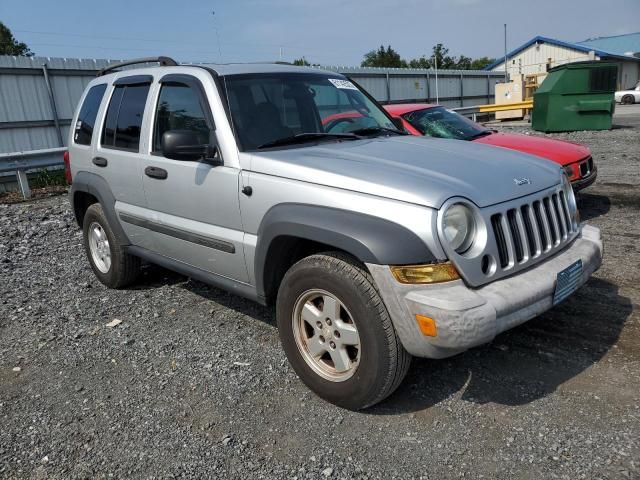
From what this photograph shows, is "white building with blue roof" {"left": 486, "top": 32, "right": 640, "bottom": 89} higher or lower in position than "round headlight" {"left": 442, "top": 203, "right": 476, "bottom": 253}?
higher

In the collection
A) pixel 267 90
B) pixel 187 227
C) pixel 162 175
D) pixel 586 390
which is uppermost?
pixel 267 90

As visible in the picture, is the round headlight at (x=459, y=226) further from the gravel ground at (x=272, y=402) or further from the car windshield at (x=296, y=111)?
the car windshield at (x=296, y=111)

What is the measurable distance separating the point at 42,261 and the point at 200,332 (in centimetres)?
314

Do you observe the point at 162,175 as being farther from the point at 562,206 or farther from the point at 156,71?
the point at 562,206

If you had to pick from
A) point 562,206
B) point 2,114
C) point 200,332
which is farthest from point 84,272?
point 2,114

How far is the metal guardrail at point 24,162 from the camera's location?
975 centimetres

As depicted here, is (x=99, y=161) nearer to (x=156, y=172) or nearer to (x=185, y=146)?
(x=156, y=172)

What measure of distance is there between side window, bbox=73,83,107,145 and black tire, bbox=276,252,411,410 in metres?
2.99

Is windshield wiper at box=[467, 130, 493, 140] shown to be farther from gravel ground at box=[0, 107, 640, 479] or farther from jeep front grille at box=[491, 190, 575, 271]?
jeep front grille at box=[491, 190, 575, 271]

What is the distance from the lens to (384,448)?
2.73 m

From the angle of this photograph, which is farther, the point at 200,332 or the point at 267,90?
the point at 200,332

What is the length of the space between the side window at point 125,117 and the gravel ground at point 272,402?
1.46 m

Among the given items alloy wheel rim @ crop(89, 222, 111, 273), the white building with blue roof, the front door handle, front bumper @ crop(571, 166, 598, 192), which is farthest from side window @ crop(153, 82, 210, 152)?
the white building with blue roof

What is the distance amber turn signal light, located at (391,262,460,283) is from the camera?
2.60 metres
